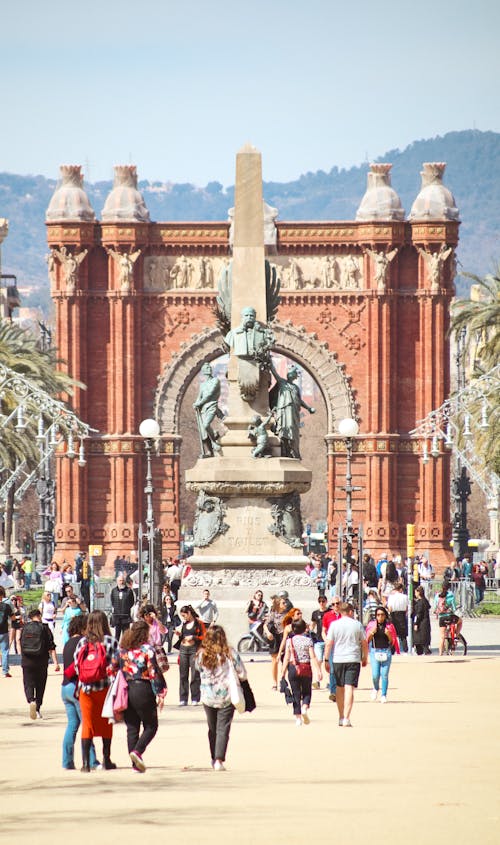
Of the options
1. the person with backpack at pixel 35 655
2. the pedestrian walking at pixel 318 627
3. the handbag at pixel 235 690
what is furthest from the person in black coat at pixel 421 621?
the handbag at pixel 235 690

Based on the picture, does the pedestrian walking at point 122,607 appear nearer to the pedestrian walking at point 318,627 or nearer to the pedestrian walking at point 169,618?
the pedestrian walking at point 169,618

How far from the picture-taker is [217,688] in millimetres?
20156

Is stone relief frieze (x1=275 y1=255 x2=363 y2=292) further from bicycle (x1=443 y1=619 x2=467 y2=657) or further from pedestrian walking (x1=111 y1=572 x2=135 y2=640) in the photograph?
pedestrian walking (x1=111 y1=572 x2=135 y2=640)

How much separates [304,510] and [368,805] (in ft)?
462

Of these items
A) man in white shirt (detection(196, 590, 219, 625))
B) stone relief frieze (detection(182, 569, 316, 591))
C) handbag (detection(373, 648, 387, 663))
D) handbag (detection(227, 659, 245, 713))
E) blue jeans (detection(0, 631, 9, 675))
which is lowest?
blue jeans (detection(0, 631, 9, 675))

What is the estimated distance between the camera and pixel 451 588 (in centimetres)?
5578

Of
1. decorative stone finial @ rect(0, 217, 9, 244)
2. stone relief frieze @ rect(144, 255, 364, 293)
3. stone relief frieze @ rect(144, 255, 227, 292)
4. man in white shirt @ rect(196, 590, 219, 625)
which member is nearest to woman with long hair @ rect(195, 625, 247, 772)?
man in white shirt @ rect(196, 590, 219, 625)

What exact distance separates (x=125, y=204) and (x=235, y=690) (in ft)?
168

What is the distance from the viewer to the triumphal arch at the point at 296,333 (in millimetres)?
69562

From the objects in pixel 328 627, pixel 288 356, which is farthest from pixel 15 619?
pixel 288 356

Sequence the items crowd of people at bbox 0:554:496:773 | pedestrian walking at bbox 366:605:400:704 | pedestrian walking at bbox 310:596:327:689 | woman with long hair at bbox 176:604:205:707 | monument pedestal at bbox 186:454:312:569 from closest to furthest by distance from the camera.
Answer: crowd of people at bbox 0:554:496:773
woman with long hair at bbox 176:604:205:707
pedestrian walking at bbox 366:605:400:704
pedestrian walking at bbox 310:596:327:689
monument pedestal at bbox 186:454:312:569

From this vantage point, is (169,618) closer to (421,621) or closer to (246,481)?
(246,481)

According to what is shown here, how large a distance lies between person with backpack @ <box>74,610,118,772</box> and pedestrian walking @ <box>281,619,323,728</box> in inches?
194

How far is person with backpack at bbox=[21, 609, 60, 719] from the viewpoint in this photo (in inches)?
984
